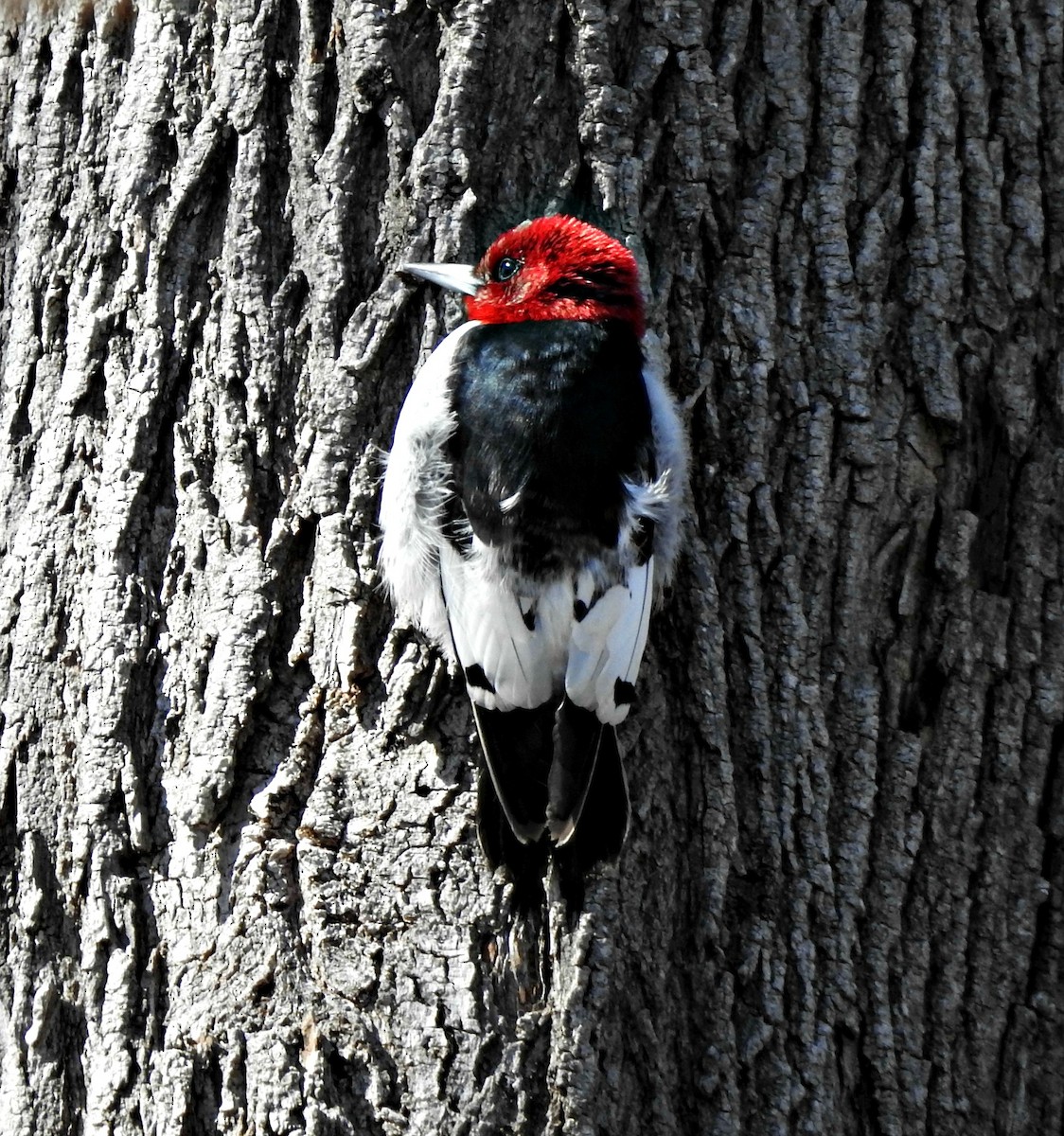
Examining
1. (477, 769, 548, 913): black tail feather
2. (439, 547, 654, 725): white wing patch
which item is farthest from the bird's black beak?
(477, 769, 548, 913): black tail feather

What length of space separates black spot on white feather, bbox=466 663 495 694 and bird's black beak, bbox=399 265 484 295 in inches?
28.3

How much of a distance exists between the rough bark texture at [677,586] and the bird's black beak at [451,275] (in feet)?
0.13

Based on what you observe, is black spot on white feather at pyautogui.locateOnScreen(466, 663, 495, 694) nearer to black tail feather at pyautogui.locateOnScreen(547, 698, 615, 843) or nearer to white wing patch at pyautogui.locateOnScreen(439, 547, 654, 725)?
A: white wing patch at pyautogui.locateOnScreen(439, 547, 654, 725)

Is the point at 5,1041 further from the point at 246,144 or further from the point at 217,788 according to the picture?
the point at 246,144

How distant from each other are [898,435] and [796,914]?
923 mm

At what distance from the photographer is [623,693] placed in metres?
2.28

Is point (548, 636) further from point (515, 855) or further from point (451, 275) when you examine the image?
point (451, 275)

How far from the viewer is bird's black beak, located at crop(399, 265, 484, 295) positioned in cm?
232

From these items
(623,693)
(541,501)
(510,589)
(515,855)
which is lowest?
(515,855)

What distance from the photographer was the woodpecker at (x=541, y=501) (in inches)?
90.4

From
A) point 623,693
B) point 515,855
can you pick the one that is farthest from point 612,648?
point 515,855

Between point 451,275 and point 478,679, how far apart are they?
0.75m

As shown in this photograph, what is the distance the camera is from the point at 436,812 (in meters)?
2.23

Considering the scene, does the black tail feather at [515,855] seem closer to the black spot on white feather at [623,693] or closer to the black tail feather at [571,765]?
the black tail feather at [571,765]
